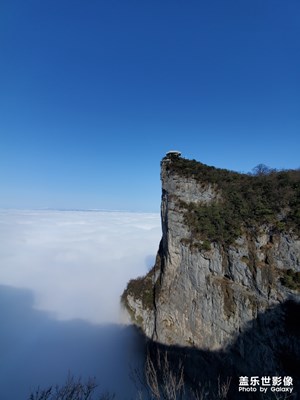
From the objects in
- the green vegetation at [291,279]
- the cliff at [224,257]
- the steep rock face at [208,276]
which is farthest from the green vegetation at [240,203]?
the green vegetation at [291,279]

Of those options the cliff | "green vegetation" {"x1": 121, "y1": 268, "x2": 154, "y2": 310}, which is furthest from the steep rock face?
"green vegetation" {"x1": 121, "y1": 268, "x2": 154, "y2": 310}

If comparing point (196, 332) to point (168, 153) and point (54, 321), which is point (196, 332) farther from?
point (54, 321)

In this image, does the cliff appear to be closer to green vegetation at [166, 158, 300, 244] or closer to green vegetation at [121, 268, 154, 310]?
green vegetation at [166, 158, 300, 244]

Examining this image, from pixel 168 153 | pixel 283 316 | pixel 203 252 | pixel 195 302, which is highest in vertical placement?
pixel 168 153

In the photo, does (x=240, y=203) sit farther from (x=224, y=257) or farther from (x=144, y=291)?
(x=144, y=291)

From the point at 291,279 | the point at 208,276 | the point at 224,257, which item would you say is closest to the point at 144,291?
the point at 208,276

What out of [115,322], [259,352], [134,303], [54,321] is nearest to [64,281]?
[54,321]

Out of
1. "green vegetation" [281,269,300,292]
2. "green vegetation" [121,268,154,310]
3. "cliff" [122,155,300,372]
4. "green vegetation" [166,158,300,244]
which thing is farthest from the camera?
"green vegetation" [121,268,154,310]
